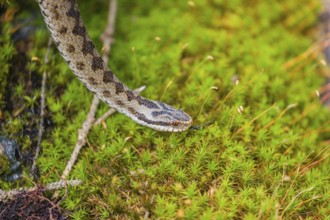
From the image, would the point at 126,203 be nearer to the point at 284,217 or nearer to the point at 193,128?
the point at 193,128

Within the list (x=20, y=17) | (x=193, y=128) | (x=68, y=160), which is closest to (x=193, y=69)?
(x=193, y=128)

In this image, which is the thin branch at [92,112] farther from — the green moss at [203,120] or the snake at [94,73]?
the snake at [94,73]

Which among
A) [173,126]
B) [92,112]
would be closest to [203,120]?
[173,126]

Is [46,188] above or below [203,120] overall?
below

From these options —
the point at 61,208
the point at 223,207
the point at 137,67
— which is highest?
the point at 137,67

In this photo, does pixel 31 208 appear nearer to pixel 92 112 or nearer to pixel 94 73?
pixel 92 112

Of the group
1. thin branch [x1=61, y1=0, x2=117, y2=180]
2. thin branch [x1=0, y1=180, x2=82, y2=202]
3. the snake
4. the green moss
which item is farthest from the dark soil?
the snake

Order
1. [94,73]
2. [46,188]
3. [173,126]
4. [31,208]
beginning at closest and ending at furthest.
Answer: [31,208]
[46,188]
[173,126]
[94,73]
